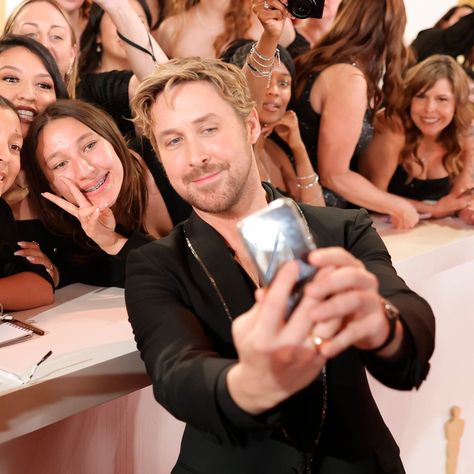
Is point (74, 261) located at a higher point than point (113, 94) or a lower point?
lower

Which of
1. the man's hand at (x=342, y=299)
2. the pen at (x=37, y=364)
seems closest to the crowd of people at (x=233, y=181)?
the man's hand at (x=342, y=299)

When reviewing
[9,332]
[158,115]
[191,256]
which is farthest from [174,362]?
[9,332]

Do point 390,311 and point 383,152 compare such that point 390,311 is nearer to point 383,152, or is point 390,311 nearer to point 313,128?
point 313,128

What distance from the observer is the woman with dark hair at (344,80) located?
1.92 metres

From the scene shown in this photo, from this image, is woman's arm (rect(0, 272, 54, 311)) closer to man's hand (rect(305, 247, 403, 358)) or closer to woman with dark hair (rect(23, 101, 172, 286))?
woman with dark hair (rect(23, 101, 172, 286))

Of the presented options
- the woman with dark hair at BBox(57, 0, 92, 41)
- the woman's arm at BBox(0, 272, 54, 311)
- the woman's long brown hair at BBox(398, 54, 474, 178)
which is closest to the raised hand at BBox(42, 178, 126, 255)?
the woman's arm at BBox(0, 272, 54, 311)

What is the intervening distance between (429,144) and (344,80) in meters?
0.49

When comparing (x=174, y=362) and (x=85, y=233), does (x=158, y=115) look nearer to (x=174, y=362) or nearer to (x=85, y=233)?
(x=174, y=362)

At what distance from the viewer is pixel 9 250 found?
1341mm

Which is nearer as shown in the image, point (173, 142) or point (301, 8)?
point (173, 142)

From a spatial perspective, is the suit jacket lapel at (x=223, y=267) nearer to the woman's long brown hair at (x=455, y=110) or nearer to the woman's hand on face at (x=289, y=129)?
the woman's hand on face at (x=289, y=129)

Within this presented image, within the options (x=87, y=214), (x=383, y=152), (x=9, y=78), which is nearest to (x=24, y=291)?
(x=87, y=214)

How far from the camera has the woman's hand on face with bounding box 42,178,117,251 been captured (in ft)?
4.34

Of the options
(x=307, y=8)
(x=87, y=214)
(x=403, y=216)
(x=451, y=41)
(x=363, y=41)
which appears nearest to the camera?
(x=87, y=214)
